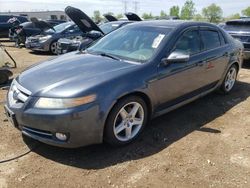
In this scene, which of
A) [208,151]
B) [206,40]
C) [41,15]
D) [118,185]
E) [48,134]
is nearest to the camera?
[118,185]

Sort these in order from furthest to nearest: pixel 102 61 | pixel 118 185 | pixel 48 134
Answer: pixel 102 61 < pixel 48 134 < pixel 118 185

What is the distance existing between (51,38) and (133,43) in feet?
29.7

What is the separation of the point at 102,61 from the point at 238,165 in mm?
2197

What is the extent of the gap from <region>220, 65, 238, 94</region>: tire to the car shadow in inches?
14.5

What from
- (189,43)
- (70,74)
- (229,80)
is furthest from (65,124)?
(229,80)

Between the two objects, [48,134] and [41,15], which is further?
[41,15]

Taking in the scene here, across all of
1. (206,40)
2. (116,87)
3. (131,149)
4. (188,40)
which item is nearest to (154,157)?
(131,149)

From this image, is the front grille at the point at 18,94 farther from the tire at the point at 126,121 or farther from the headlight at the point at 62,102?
the tire at the point at 126,121

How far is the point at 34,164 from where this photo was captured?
3689 millimetres

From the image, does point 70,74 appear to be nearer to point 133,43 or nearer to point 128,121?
point 128,121

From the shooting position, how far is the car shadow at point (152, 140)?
380 cm

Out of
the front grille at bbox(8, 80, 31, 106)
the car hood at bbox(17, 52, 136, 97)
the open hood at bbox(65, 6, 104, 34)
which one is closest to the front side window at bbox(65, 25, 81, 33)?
the open hood at bbox(65, 6, 104, 34)

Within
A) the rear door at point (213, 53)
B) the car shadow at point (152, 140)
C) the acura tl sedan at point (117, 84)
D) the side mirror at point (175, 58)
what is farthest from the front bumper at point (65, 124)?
the rear door at point (213, 53)

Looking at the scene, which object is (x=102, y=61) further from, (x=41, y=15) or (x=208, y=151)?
(x=41, y=15)
